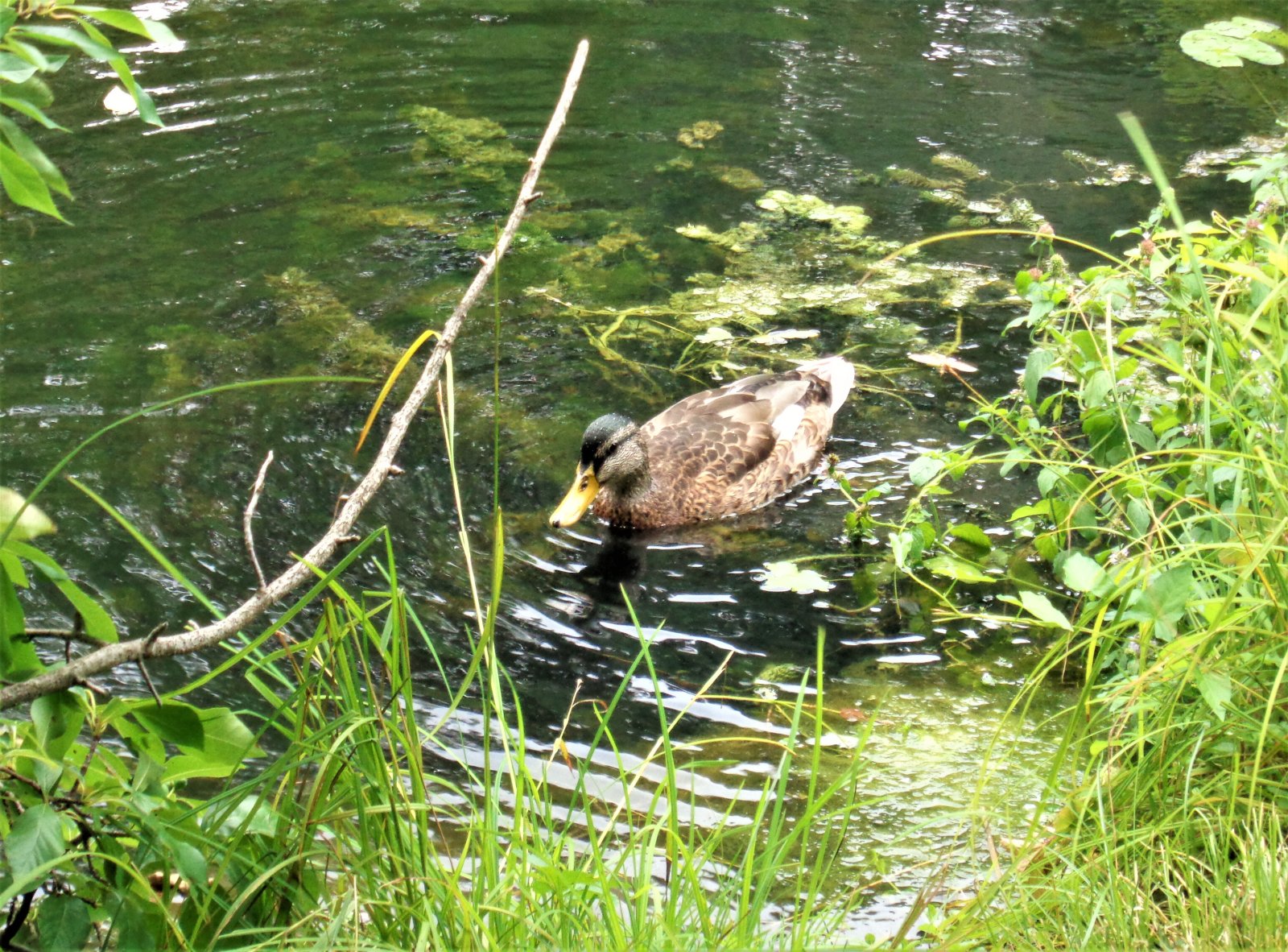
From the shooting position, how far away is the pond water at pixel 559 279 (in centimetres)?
497

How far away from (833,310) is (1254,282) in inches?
150

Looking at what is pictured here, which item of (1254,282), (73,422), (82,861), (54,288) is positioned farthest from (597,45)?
(82,861)

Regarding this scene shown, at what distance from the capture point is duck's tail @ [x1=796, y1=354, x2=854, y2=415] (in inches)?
261

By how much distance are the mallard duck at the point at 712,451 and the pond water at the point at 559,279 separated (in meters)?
0.13

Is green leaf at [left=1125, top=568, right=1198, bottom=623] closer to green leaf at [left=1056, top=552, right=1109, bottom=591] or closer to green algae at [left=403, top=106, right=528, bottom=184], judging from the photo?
green leaf at [left=1056, top=552, right=1109, bottom=591]

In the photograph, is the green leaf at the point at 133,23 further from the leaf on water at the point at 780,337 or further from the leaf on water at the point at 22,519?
the leaf on water at the point at 780,337

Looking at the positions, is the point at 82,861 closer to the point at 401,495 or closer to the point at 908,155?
the point at 401,495

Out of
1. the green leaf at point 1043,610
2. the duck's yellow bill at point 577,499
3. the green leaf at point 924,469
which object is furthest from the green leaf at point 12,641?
the duck's yellow bill at point 577,499

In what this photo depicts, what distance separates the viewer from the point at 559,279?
295 inches

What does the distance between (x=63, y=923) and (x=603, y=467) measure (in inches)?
142

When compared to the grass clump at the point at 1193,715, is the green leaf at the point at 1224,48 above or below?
above

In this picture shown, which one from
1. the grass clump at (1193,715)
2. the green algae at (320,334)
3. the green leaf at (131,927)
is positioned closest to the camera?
the green leaf at (131,927)

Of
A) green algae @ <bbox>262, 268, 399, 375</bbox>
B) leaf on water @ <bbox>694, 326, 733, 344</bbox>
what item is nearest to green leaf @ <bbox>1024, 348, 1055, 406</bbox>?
leaf on water @ <bbox>694, 326, 733, 344</bbox>

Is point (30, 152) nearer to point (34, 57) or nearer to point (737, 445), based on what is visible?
point (34, 57)
